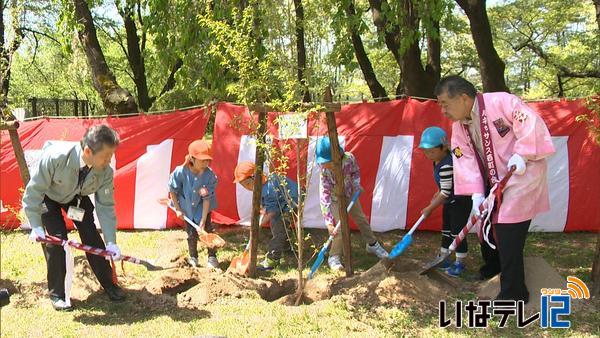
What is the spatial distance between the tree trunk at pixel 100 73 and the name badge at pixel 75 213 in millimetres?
3363

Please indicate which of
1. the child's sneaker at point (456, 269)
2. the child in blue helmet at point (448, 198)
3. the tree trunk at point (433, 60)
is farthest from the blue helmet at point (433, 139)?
the tree trunk at point (433, 60)

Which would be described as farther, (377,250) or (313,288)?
(377,250)

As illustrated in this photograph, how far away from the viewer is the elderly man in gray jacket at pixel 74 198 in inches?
135

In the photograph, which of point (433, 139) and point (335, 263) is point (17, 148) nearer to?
point (335, 263)

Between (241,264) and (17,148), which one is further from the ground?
(17,148)

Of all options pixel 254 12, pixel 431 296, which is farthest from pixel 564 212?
pixel 254 12

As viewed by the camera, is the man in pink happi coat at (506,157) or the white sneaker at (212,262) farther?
the white sneaker at (212,262)

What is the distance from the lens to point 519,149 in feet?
10.8

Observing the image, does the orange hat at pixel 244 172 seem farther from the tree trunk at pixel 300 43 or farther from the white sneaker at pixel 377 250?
the white sneaker at pixel 377 250

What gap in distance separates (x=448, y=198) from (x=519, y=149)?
1188 millimetres

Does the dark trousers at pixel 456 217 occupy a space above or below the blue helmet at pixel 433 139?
below

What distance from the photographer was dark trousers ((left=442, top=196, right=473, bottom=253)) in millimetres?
4312

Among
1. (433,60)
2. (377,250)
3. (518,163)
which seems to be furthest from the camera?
(433,60)

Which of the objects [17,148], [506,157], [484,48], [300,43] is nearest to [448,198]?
[506,157]
